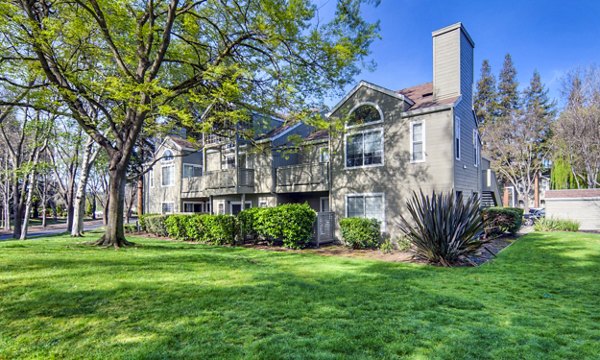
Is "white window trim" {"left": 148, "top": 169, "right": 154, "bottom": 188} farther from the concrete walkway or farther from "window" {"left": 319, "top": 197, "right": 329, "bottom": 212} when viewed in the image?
"window" {"left": 319, "top": 197, "right": 329, "bottom": 212}

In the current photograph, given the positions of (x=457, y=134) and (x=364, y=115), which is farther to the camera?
(x=364, y=115)

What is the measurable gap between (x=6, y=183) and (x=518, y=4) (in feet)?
121

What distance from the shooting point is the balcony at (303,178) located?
53.4ft

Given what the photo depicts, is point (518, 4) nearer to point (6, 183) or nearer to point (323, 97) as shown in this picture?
point (323, 97)

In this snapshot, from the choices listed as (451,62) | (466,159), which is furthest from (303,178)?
(451,62)

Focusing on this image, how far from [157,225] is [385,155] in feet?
47.8

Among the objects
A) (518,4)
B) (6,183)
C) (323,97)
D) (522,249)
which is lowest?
(522,249)

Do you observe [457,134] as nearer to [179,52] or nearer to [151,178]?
[179,52]

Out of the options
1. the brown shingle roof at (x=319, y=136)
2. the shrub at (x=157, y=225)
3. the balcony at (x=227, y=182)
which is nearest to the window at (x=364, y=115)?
the brown shingle roof at (x=319, y=136)

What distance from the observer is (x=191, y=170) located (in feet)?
81.8

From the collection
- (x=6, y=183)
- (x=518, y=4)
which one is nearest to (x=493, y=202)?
(x=518, y=4)

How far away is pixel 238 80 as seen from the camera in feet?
41.5

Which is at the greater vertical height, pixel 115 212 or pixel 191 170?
pixel 191 170

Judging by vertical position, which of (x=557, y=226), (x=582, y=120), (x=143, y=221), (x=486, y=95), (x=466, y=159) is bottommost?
(x=557, y=226)
